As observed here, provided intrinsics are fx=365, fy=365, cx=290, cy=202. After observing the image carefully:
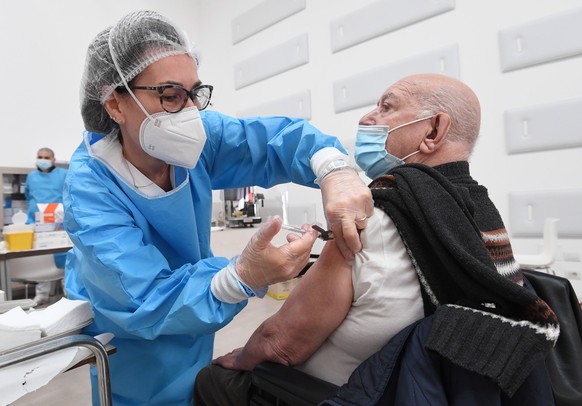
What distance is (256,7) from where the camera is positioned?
14.1 ft

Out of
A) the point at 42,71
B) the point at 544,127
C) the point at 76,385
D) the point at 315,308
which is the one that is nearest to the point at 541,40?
the point at 544,127

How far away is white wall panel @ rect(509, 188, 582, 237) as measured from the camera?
7.80 feet

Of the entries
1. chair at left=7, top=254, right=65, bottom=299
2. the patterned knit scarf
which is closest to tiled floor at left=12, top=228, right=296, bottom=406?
the patterned knit scarf

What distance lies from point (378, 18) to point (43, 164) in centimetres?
384

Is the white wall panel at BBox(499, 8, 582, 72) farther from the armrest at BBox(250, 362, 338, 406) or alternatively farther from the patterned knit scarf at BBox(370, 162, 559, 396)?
the armrest at BBox(250, 362, 338, 406)

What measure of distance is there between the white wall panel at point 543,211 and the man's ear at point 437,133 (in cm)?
195

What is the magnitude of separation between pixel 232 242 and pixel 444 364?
3.19 meters

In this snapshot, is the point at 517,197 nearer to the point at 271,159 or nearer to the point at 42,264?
the point at 271,159

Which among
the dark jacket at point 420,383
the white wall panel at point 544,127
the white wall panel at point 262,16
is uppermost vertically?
the white wall panel at point 262,16

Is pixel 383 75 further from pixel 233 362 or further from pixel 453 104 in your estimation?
pixel 233 362

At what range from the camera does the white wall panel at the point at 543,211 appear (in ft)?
7.80

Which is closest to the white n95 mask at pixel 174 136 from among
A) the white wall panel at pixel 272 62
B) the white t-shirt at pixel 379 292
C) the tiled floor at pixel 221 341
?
the tiled floor at pixel 221 341

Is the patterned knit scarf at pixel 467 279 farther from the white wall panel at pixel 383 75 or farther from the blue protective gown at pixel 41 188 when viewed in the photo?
the blue protective gown at pixel 41 188

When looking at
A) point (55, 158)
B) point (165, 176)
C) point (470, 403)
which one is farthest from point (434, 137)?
point (55, 158)
